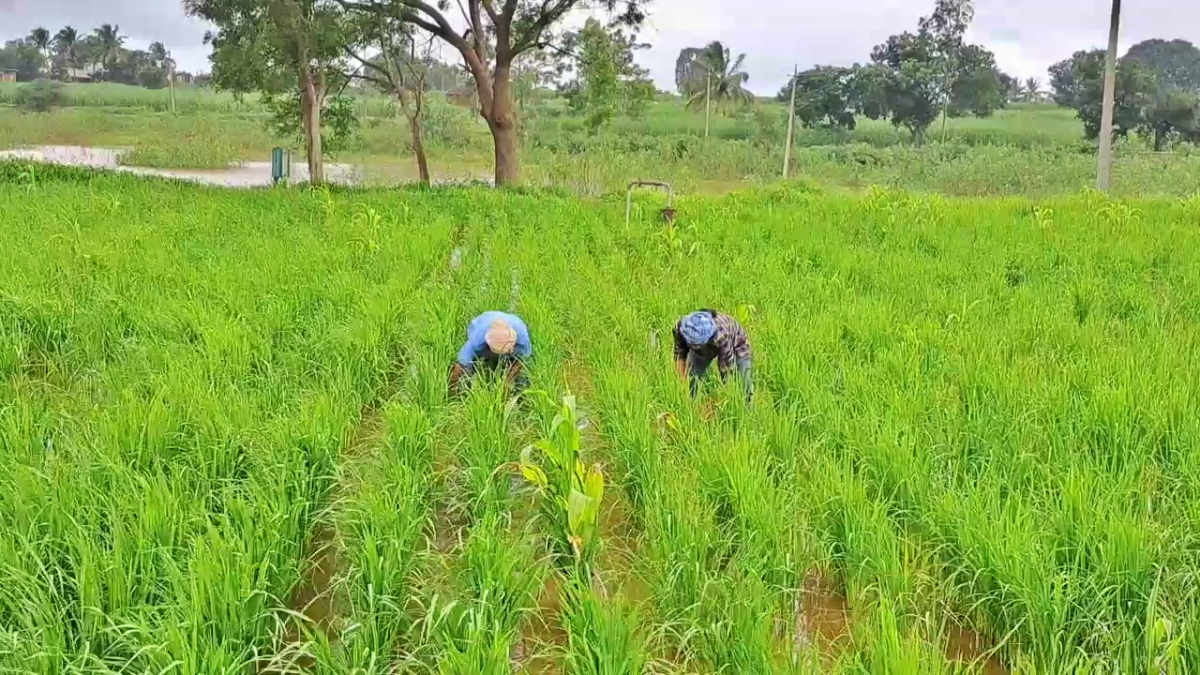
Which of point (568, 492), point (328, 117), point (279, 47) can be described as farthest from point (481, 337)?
point (328, 117)

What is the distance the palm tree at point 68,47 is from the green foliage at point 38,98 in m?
13.3

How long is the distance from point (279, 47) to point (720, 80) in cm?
2534

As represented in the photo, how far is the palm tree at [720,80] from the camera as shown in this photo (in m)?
34.8

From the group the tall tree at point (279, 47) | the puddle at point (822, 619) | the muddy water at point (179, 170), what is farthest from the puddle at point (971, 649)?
the muddy water at point (179, 170)

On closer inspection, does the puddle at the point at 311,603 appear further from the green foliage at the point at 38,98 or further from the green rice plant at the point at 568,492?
the green foliage at the point at 38,98

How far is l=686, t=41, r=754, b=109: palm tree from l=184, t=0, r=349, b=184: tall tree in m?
22.3

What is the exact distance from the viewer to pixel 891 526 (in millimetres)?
2543

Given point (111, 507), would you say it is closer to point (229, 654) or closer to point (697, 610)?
point (229, 654)

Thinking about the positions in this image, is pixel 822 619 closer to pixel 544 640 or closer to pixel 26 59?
pixel 544 640

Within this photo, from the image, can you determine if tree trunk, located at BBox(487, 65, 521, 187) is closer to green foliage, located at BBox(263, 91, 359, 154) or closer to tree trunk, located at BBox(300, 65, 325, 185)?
tree trunk, located at BBox(300, 65, 325, 185)

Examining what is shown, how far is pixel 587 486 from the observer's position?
252 centimetres

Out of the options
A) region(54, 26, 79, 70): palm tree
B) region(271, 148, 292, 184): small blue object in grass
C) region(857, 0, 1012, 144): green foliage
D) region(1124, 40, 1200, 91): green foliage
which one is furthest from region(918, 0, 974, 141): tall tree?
region(54, 26, 79, 70): palm tree

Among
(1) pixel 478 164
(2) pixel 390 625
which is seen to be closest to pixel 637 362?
(2) pixel 390 625

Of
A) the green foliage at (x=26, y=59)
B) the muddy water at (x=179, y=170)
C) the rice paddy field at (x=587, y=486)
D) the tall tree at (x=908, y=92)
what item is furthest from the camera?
the green foliage at (x=26, y=59)
